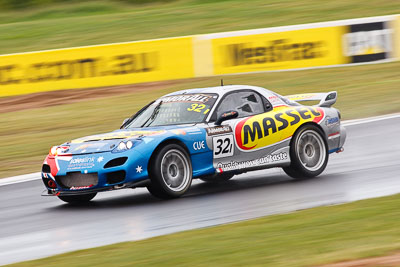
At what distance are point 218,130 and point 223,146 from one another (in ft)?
0.68

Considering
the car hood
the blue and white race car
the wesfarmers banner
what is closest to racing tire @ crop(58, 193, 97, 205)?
the blue and white race car

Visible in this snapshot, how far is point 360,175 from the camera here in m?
10.5

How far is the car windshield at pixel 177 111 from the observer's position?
9.90m

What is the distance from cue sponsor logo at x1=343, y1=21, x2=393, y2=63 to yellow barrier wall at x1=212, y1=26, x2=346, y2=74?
229 mm

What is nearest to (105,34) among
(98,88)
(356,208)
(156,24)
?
(156,24)

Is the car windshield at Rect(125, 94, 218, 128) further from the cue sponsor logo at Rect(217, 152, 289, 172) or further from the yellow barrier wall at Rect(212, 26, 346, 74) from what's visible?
the yellow barrier wall at Rect(212, 26, 346, 74)

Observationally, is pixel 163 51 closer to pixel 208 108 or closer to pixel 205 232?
pixel 208 108

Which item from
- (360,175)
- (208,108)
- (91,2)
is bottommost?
(360,175)

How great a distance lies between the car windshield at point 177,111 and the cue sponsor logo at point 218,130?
0.69 ft

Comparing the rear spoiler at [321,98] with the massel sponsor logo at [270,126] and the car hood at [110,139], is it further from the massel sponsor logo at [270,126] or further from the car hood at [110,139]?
the car hood at [110,139]

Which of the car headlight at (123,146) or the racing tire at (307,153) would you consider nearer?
the car headlight at (123,146)

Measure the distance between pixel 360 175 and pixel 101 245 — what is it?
4.54 meters

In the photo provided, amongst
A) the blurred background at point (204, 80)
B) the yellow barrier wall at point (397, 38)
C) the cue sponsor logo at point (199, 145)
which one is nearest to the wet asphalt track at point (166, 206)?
the blurred background at point (204, 80)

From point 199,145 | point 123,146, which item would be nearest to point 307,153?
point 199,145
